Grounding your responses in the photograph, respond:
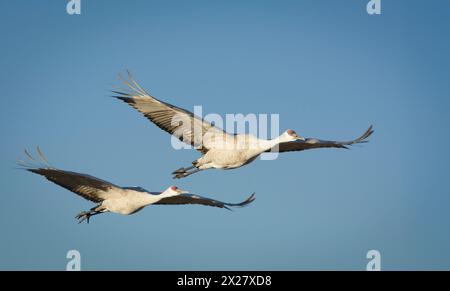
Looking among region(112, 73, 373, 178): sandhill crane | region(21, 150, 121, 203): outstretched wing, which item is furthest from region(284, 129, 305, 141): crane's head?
region(21, 150, 121, 203): outstretched wing

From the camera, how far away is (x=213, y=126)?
32594 mm

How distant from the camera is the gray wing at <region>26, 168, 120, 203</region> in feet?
107

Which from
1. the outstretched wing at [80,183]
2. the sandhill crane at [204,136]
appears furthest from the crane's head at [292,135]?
the outstretched wing at [80,183]

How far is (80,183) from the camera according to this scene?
3331cm

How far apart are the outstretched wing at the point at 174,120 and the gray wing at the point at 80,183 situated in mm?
2019

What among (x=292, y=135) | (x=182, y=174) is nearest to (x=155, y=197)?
(x=182, y=174)

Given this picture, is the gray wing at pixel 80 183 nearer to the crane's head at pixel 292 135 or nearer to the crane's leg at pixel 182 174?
the crane's leg at pixel 182 174

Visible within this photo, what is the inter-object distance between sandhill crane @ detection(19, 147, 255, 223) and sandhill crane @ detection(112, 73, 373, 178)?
124 centimetres

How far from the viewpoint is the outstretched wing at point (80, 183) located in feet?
107
